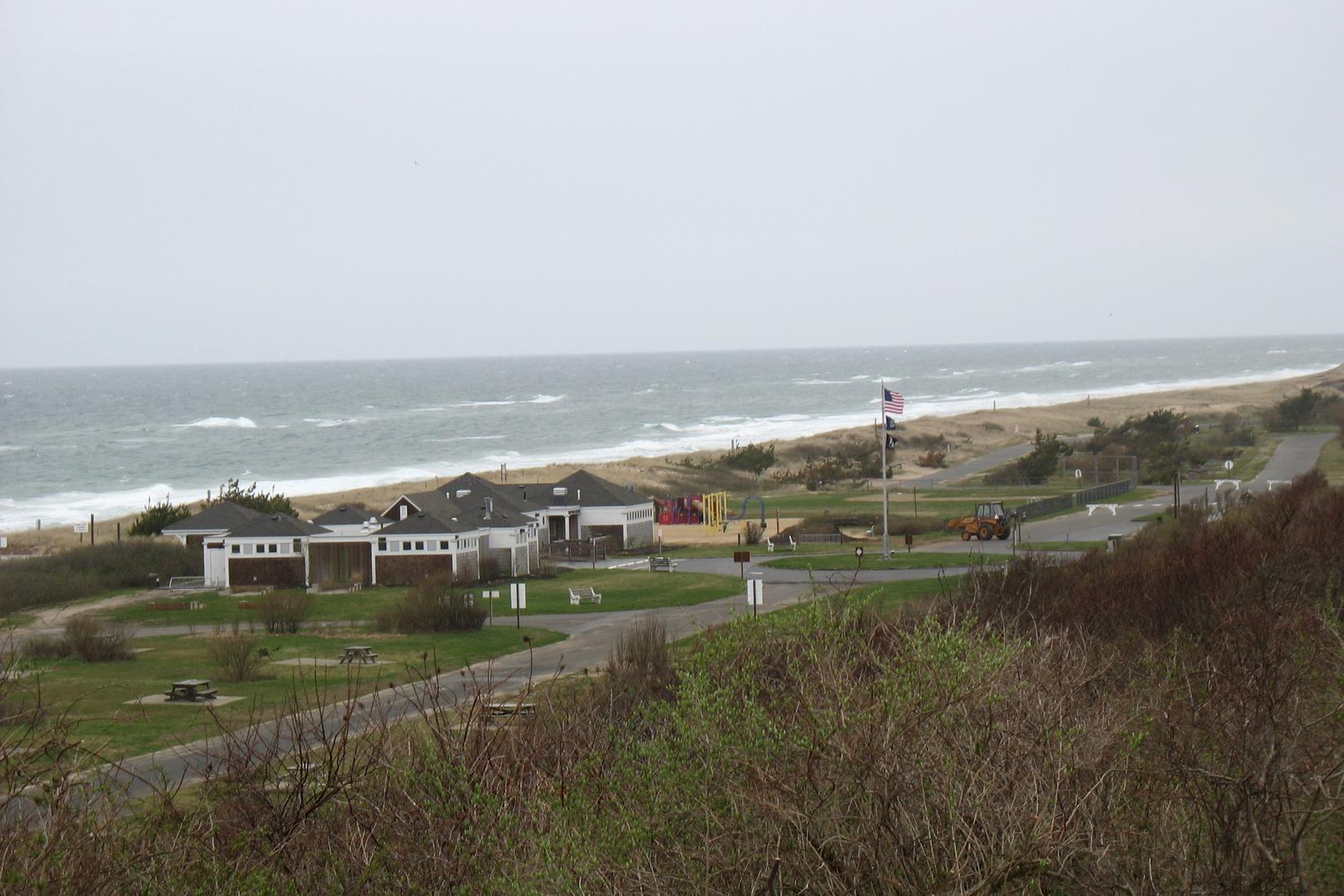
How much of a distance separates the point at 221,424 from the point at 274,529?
4751 inches

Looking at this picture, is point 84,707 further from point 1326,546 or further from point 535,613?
point 1326,546

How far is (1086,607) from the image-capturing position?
2712 cm

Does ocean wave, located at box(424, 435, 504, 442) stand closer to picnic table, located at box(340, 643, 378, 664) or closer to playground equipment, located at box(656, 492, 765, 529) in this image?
playground equipment, located at box(656, 492, 765, 529)

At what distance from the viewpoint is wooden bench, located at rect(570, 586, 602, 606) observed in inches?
1724

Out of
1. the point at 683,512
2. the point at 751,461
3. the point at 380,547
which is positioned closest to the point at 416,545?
the point at 380,547

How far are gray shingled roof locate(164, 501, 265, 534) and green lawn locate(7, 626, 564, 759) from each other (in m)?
18.1

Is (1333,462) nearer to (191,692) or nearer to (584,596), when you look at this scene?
(584,596)

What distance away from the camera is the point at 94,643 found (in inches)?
1404

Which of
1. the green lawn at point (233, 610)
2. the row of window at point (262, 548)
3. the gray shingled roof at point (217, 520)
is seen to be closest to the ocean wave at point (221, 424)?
the gray shingled roof at point (217, 520)

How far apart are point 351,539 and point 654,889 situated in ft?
139

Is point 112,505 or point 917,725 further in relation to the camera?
point 112,505

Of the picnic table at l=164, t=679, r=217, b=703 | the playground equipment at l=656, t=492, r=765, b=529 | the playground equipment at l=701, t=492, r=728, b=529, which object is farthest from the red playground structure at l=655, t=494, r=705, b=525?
the picnic table at l=164, t=679, r=217, b=703

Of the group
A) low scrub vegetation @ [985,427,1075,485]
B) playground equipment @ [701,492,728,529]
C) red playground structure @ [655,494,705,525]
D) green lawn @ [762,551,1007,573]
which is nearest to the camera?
green lawn @ [762,551,1007,573]

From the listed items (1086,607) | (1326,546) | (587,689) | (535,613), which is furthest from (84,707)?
(1326,546)
